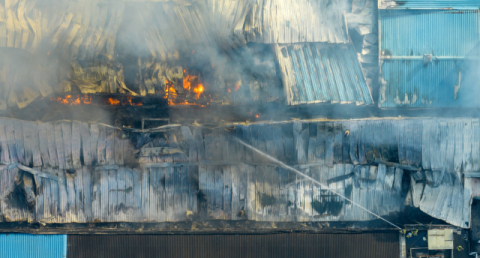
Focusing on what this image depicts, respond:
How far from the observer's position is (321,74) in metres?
10.4

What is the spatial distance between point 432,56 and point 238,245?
376 inches

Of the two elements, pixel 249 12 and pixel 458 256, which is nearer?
pixel 249 12

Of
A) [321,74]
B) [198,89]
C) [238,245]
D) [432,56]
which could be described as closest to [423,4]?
[432,56]

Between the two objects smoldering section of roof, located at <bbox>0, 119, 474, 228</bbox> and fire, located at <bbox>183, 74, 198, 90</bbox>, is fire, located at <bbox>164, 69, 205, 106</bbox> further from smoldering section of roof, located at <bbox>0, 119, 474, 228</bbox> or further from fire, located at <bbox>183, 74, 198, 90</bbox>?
smoldering section of roof, located at <bbox>0, 119, 474, 228</bbox>

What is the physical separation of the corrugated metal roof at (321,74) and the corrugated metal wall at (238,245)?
486 centimetres

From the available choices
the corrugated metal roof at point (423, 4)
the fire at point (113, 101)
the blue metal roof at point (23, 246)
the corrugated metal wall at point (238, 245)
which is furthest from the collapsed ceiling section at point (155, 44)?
the corrugated metal wall at point (238, 245)

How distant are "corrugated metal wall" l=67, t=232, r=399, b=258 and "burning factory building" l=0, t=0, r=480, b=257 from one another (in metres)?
0.33

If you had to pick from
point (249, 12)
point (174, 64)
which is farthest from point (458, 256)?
point (174, 64)

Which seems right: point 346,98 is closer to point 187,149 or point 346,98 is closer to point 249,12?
point 249,12

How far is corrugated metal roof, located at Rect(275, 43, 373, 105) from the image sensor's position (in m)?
10.1

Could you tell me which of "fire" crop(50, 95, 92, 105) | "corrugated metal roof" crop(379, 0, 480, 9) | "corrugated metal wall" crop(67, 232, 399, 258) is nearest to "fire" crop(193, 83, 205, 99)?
"fire" crop(50, 95, 92, 105)

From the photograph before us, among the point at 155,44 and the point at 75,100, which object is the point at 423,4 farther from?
the point at 75,100

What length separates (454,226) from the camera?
10398 mm

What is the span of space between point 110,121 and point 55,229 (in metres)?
4.16
